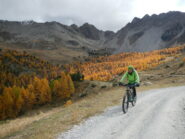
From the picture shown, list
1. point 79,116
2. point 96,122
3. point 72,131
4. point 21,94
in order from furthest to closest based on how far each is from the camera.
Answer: point 21,94, point 79,116, point 96,122, point 72,131

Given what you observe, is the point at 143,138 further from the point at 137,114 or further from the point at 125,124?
the point at 137,114

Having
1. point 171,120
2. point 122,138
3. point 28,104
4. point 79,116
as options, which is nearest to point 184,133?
point 171,120

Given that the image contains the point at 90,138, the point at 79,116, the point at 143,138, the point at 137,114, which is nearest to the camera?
the point at 143,138

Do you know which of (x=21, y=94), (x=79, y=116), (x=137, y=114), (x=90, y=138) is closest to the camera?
(x=90, y=138)

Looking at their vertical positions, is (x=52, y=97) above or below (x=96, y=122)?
below

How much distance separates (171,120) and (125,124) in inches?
117

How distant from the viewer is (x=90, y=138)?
1051cm

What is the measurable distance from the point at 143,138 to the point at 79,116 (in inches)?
269

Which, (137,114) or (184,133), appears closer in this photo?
(184,133)

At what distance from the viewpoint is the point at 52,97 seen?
101 m

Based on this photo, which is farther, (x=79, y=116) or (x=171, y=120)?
(x=79, y=116)

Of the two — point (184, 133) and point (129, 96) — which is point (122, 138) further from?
point (129, 96)

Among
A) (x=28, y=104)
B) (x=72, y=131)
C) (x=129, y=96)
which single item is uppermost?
(x=129, y=96)

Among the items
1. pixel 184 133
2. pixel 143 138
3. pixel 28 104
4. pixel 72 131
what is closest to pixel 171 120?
pixel 184 133
